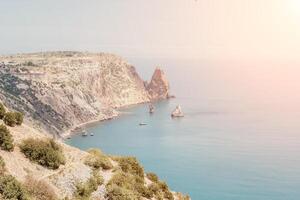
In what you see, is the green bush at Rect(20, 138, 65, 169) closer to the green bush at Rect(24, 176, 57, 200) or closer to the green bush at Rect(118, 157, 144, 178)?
the green bush at Rect(24, 176, 57, 200)

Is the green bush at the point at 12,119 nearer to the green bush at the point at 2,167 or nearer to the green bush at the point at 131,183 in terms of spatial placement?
the green bush at the point at 2,167

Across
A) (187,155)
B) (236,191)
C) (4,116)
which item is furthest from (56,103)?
(4,116)

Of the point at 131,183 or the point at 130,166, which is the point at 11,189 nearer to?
the point at 131,183

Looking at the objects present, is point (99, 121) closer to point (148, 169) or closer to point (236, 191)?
point (148, 169)

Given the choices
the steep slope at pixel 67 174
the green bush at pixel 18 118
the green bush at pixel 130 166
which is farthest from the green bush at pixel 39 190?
the green bush at pixel 130 166

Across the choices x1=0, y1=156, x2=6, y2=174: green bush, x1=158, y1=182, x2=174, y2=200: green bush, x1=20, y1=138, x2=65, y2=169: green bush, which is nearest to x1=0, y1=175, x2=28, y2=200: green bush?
x1=0, y1=156, x2=6, y2=174: green bush

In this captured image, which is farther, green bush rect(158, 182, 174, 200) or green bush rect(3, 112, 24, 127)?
green bush rect(158, 182, 174, 200)
